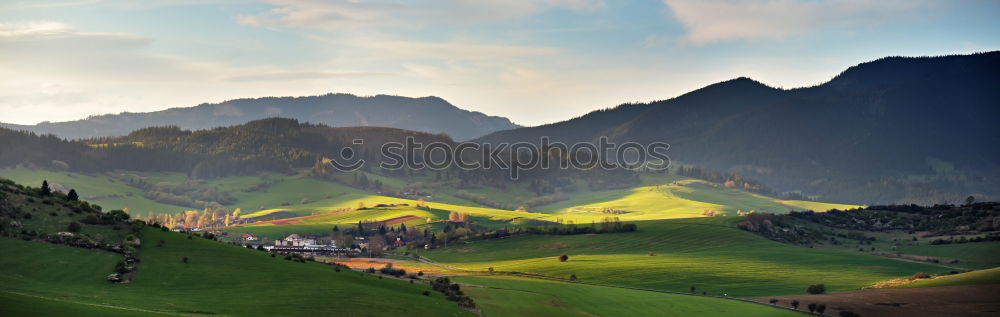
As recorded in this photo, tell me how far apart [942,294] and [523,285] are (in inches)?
2184

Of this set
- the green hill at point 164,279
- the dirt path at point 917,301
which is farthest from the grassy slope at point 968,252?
the green hill at point 164,279

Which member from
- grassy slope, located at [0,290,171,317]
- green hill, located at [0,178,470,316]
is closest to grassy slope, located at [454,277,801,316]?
green hill, located at [0,178,470,316]

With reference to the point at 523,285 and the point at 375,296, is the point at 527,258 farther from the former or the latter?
the point at 375,296

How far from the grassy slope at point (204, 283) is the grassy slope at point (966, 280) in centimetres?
7838

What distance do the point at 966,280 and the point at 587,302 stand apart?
59309mm

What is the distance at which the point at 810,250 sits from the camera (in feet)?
611

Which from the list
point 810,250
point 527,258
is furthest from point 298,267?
point 810,250

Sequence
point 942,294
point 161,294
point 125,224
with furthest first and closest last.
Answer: point 942,294
point 125,224
point 161,294

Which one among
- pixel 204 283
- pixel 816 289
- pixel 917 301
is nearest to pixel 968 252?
pixel 816 289

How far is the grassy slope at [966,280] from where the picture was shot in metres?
116

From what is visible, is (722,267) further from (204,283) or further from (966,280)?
(204,283)

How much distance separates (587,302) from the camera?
101688 mm

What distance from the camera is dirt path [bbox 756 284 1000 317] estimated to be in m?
100

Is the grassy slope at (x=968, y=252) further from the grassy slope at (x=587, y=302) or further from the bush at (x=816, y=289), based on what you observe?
the grassy slope at (x=587, y=302)
